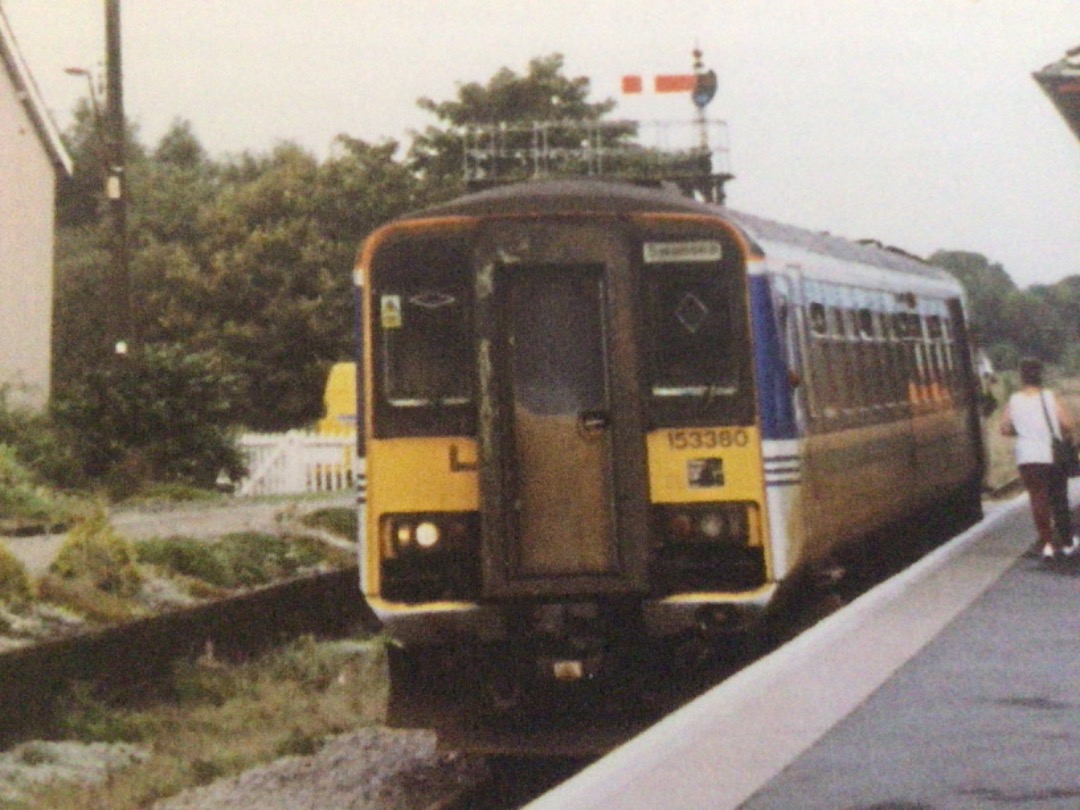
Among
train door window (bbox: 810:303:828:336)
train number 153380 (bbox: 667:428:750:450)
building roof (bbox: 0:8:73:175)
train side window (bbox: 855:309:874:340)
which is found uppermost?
building roof (bbox: 0:8:73:175)

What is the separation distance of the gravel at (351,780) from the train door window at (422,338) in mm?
1818

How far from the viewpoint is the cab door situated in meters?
11.4

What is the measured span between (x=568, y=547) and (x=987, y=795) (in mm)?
4122

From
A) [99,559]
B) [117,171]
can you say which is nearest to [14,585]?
[99,559]

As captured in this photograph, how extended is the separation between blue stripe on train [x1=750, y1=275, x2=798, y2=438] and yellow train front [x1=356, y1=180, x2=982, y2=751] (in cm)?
1

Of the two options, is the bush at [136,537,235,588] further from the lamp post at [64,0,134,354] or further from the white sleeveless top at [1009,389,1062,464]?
the lamp post at [64,0,134,354]

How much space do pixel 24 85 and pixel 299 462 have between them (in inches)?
239

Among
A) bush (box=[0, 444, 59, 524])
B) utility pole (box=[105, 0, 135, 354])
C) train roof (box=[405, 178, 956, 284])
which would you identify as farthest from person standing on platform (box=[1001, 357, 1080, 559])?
utility pole (box=[105, 0, 135, 354])

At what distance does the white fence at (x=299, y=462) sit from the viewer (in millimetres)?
30953

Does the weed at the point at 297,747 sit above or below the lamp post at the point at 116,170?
below

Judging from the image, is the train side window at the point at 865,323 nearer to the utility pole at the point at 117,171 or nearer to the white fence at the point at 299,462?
the utility pole at the point at 117,171

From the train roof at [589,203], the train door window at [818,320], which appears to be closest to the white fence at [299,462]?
the train door window at [818,320]

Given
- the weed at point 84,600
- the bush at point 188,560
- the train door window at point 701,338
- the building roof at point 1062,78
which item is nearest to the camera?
the train door window at point 701,338

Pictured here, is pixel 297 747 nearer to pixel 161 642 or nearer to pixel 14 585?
pixel 161 642
